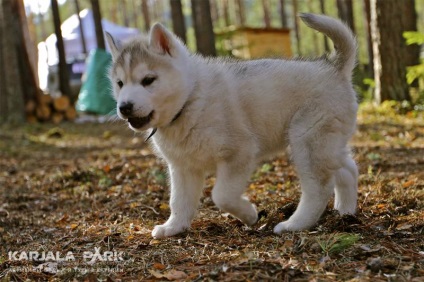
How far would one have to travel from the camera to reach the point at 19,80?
16.2 meters

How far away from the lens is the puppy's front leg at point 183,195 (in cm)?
418

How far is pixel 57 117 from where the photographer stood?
1778 cm

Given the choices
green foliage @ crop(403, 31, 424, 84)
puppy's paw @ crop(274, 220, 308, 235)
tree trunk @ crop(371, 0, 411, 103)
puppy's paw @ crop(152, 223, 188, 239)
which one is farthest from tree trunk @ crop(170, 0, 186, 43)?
puppy's paw @ crop(274, 220, 308, 235)

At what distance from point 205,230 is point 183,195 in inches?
12.2

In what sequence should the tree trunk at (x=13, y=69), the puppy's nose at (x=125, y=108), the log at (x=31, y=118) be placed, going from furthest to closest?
1. the log at (x=31, y=118)
2. the tree trunk at (x=13, y=69)
3. the puppy's nose at (x=125, y=108)

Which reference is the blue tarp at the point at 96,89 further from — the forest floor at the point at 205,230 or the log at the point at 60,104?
the forest floor at the point at 205,230

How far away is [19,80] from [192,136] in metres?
13.5

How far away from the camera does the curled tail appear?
4.21 m

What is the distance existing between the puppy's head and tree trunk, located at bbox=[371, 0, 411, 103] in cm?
733

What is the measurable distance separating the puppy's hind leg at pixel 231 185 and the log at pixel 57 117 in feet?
47.5

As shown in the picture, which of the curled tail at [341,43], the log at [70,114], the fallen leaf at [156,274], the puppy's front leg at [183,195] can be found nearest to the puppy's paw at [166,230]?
the puppy's front leg at [183,195]

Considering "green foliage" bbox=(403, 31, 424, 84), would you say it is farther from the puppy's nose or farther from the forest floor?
the puppy's nose

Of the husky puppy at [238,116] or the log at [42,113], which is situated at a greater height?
the husky puppy at [238,116]

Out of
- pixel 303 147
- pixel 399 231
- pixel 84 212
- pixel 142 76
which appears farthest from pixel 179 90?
pixel 84 212
